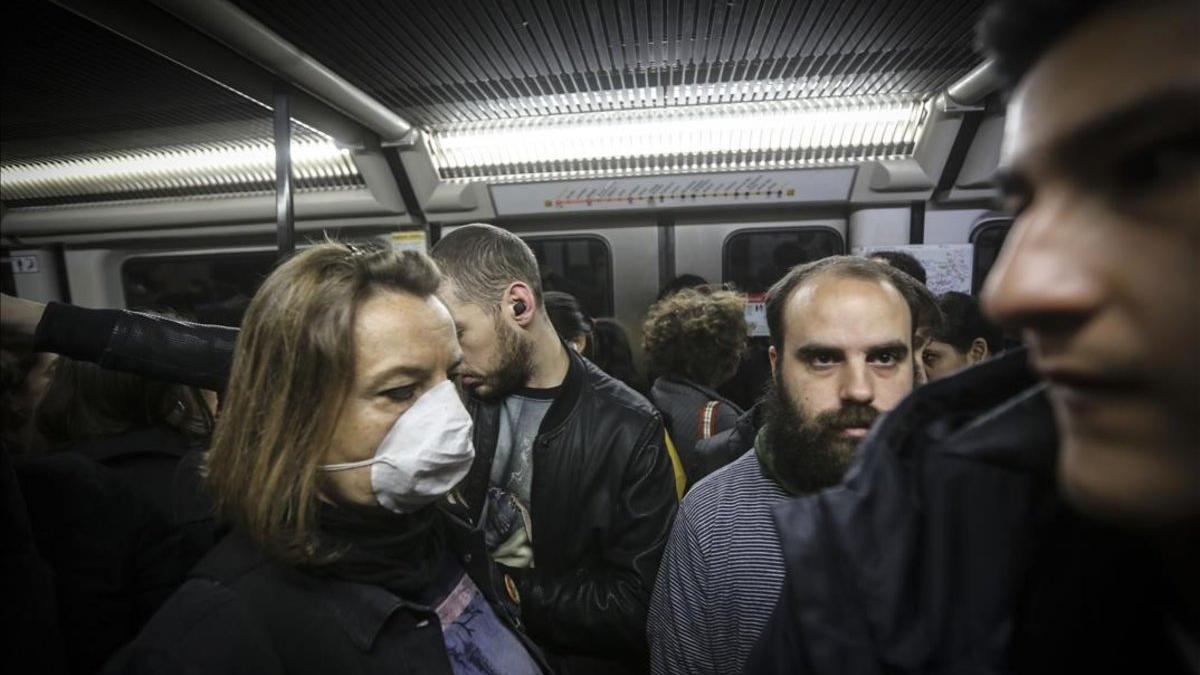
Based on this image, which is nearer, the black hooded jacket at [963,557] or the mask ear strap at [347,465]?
the black hooded jacket at [963,557]

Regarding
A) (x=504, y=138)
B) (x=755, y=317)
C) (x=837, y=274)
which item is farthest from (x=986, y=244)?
(x=504, y=138)

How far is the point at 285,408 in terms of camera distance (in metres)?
1.20

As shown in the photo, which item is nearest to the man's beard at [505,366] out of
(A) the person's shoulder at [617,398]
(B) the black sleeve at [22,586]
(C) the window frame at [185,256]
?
(A) the person's shoulder at [617,398]

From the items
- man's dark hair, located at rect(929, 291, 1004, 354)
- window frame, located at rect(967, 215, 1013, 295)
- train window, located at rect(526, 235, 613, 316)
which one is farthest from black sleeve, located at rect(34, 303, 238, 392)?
window frame, located at rect(967, 215, 1013, 295)

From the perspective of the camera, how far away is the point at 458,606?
144 cm

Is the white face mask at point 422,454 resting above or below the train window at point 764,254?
below

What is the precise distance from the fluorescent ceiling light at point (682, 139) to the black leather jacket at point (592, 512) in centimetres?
133

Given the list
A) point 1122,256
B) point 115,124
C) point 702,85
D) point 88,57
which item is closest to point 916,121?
point 702,85

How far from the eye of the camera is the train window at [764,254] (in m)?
3.71

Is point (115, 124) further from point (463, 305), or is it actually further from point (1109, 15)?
point (1109, 15)

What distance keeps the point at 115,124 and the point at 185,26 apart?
1.56 meters

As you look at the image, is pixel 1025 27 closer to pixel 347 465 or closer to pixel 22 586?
pixel 347 465

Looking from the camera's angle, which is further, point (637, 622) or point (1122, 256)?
point (637, 622)

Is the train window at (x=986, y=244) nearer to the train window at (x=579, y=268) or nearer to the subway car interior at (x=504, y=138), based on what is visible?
the subway car interior at (x=504, y=138)
